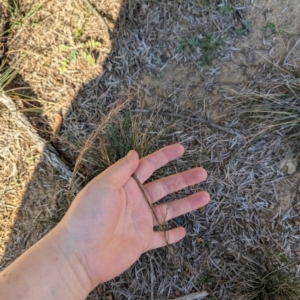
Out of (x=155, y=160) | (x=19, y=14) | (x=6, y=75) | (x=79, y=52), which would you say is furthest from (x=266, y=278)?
(x=19, y=14)

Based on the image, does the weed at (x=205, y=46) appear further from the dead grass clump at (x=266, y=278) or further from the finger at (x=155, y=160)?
the dead grass clump at (x=266, y=278)

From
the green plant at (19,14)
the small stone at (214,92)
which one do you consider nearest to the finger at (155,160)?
the small stone at (214,92)

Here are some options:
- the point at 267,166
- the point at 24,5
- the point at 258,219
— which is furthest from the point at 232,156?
the point at 24,5

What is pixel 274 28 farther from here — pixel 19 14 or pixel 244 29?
pixel 19 14

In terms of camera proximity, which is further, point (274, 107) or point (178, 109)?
point (178, 109)

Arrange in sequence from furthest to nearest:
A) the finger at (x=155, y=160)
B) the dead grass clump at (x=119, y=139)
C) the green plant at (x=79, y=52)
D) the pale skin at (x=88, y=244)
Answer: the green plant at (x=79, y=52) → the dead grass clump at (x=119, y=139) → the finger at (x=155, y=160) → the pale skin at (x=88, y=244)

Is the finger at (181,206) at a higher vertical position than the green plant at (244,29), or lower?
lower

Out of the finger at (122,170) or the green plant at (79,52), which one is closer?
the finger at (122,170)
